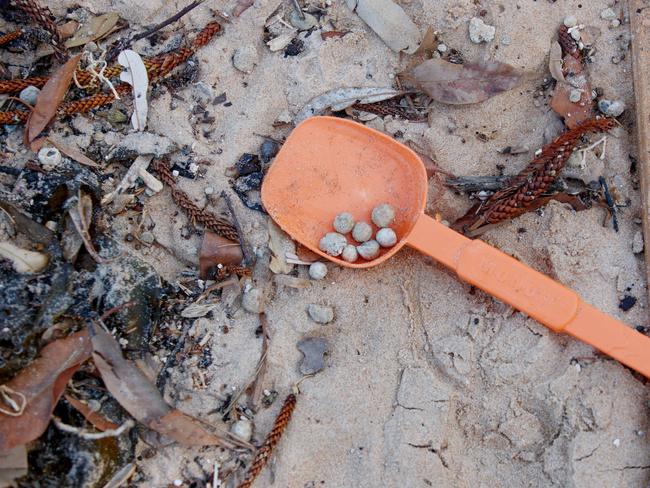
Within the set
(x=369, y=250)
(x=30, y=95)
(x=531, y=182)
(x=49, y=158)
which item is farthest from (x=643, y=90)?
(x=30, y=95)

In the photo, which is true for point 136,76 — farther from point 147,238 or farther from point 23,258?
point 23,258

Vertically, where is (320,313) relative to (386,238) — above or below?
below

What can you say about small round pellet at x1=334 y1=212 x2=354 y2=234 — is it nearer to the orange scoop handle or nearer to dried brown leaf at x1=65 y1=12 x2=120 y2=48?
the orange scoop handle

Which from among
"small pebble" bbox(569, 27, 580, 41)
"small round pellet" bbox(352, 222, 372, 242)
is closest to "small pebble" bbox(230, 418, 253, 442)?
"small round pellet" bbox(352, 222, 372, 242)

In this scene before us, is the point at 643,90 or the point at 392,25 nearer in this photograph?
the point at 643,90

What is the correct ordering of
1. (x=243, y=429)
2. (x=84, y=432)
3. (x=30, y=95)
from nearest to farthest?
1. (x=84, y=432)
2. (x=243, y=429)
3. (x=30, y=95)

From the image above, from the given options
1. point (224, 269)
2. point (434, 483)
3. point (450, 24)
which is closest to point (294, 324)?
point (224, 269)

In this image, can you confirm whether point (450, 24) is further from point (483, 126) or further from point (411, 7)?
point (483, 126)
